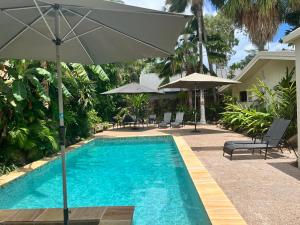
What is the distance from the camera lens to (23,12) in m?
4.82

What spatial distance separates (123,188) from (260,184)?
3.34 metres

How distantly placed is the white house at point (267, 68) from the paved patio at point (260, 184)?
20.1 ft

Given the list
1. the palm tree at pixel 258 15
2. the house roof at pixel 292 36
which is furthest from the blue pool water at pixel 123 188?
the palm tree at pixel 258 15

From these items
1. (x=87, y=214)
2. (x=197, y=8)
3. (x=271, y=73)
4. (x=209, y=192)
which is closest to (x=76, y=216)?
(x=87, y=214)

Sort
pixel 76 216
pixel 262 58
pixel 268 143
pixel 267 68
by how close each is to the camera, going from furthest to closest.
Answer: pixel 267 68 < pixel 262 58 < pixel 268 143 < pixel 76 216

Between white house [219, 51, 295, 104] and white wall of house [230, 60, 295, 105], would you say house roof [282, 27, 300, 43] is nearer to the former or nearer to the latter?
white house [219, 51, 295, 104]

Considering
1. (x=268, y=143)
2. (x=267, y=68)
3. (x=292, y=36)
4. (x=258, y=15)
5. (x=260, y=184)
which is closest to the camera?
(x=260, y=184)

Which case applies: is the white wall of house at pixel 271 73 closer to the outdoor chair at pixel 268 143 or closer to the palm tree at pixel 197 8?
the palm tree at pixel 197 8

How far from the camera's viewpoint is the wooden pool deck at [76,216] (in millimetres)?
5035

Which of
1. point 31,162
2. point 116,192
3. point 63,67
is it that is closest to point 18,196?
point 116,192

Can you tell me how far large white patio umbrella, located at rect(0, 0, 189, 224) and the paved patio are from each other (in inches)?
108

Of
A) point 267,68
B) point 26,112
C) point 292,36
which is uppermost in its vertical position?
point 267,68

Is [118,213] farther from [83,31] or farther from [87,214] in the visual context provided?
[83,31]

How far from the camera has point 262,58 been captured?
18.2 m
